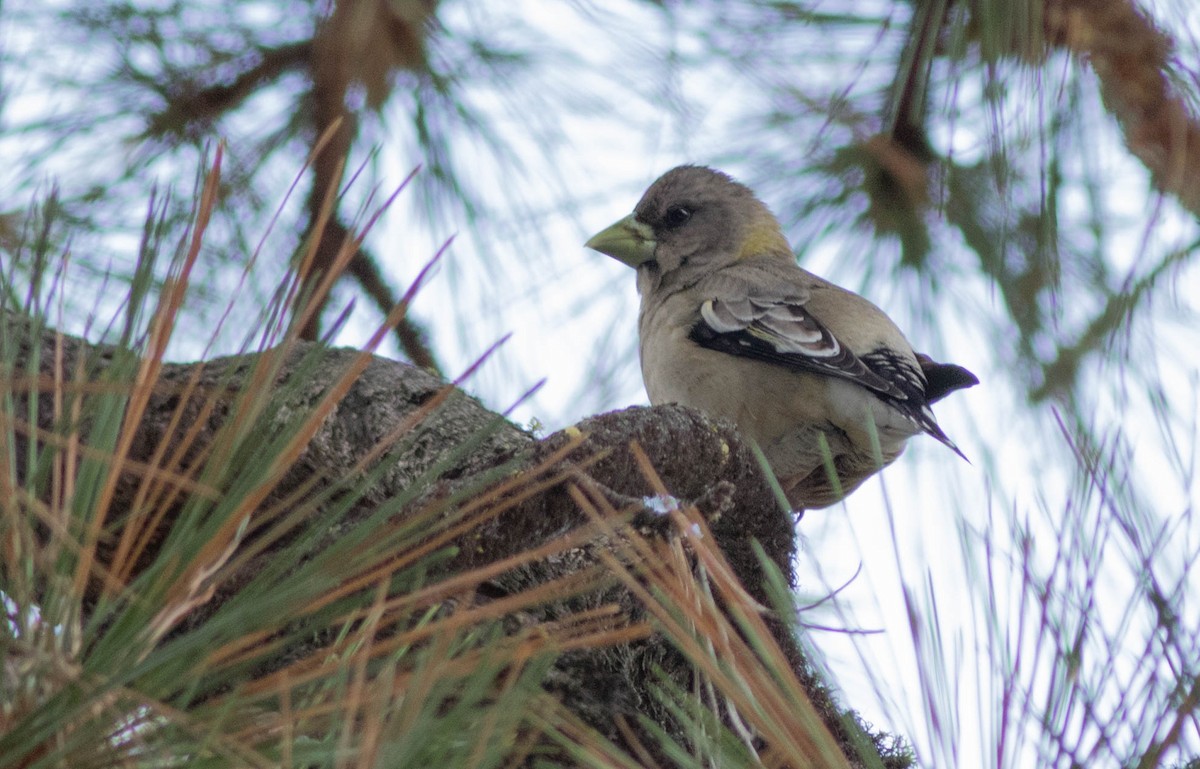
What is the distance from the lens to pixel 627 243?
17.4 ft

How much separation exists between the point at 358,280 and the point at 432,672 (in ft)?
9.79

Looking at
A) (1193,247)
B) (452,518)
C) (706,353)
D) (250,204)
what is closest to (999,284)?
(1193,247)

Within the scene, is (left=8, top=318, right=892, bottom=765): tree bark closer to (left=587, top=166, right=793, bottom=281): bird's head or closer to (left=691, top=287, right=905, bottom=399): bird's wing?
(left=691, top=287, right=905, bottom=399): bird's wing

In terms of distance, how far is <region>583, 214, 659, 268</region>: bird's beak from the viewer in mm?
5305

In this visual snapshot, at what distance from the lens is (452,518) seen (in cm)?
173

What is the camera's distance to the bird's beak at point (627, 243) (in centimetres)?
530

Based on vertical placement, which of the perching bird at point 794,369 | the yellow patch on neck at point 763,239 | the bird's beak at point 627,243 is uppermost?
the yellow patch on neck at point 763,239

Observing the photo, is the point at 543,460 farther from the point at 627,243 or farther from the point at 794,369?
the point at 627,243

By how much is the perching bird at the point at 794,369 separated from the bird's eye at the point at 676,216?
0.32m

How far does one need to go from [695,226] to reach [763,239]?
11.0 inches

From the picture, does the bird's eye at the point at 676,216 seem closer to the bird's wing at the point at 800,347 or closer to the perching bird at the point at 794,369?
the perching bird at the point at 794,369

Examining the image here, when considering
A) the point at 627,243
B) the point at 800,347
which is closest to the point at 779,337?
the point at 800,347

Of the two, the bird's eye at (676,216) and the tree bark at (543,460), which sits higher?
the bird's eye at (676,216)

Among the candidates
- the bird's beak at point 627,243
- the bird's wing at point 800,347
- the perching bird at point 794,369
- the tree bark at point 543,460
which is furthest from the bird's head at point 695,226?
the tree bark at point 543,460
